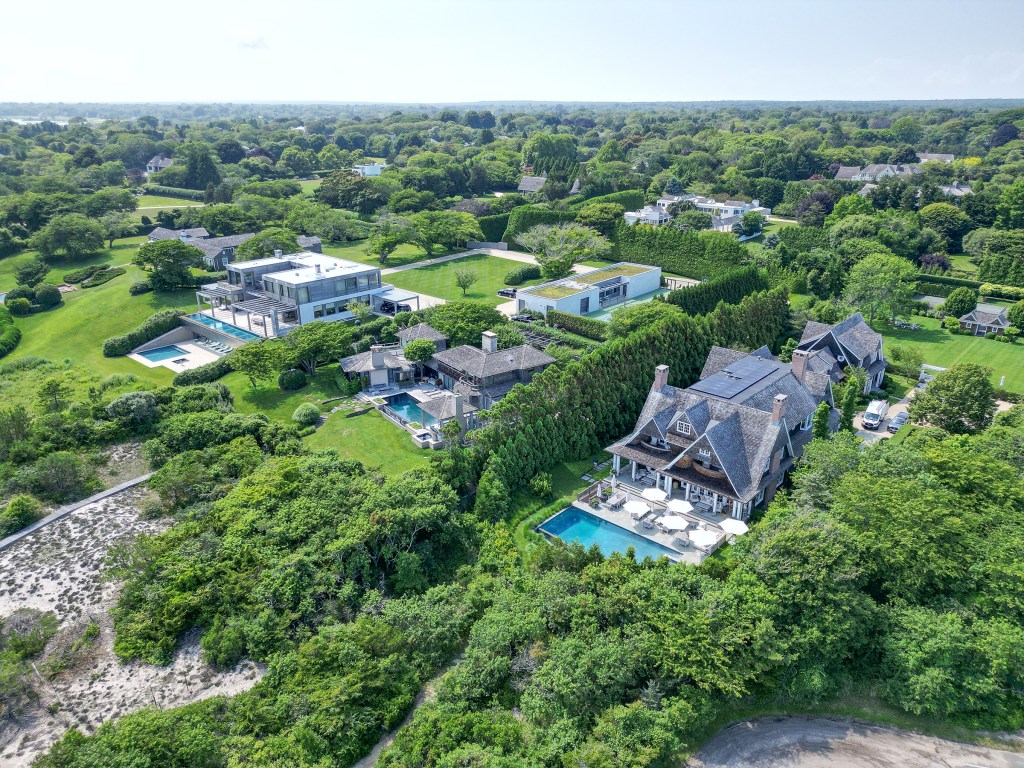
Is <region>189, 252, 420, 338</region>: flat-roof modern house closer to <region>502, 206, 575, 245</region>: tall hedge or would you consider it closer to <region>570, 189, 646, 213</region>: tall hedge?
<region>502, 206, 575, 245</region>: tall hedge

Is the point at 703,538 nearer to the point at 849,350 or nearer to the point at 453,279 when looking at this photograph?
the point at 849,350

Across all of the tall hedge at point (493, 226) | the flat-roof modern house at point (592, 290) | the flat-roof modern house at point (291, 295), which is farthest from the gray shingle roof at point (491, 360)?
the tall hedge at point (493, 226)

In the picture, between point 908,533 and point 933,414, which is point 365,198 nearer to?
point 933,414

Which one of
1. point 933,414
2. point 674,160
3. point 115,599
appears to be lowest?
point 115,599

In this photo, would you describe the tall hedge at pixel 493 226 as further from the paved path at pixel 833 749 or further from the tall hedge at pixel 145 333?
the paved path at pixel 833 749

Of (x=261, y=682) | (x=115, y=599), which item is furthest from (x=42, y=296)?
(x=261, y=682)

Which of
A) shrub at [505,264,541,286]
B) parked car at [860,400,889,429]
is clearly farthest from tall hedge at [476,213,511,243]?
parked car at [860,400,889,429]
